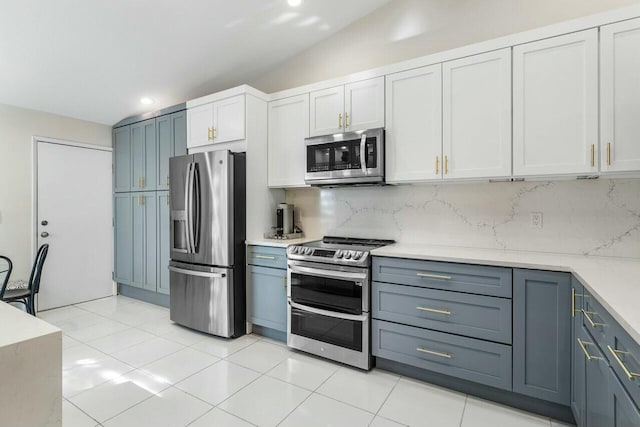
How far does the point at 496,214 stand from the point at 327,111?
1693 mm

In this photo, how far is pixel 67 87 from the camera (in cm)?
354

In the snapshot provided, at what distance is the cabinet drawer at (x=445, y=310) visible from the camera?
202cm

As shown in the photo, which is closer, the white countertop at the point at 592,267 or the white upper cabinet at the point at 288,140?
the white countertop at the point at 592,267

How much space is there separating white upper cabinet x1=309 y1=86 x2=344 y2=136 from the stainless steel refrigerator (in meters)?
0.79

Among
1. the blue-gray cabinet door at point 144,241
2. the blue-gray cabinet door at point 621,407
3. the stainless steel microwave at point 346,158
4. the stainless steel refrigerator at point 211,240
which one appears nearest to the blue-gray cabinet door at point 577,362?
the blue-gray cabinet door at point 621,407

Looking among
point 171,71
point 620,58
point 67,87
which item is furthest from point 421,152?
point 67,87

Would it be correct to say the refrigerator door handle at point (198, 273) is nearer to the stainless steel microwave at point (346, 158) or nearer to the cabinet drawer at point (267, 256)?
the cabinet drawer at point (267, 256)

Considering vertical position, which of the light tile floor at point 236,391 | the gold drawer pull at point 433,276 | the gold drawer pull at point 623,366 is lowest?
the light tile floor at point 236,391

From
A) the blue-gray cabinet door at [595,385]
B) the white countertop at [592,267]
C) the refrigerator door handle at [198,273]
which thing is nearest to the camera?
the white countertop at [592,267]

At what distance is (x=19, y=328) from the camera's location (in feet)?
3.36

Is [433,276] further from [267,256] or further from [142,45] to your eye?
[142,45]

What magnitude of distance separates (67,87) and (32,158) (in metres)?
1.00

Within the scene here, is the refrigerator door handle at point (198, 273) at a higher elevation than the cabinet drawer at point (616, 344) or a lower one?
lower

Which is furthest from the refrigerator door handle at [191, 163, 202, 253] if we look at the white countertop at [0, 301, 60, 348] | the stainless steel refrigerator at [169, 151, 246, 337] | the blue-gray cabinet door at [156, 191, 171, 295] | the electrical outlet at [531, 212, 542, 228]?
the electrical outlet at [531, 212, 542, 228]
